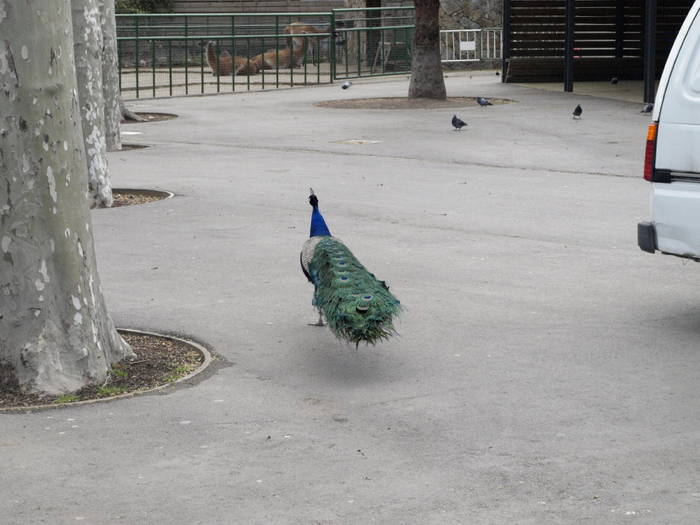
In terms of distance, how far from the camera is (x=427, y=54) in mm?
25281

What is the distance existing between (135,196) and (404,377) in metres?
7.83

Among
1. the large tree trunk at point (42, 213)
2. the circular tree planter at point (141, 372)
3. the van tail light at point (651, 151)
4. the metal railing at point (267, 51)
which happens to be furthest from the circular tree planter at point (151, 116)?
the large tree trunk at point (42, 213)

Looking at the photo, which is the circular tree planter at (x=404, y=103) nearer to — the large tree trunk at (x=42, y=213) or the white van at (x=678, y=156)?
the white van at (x=678, y=156)

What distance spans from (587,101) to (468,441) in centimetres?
2191

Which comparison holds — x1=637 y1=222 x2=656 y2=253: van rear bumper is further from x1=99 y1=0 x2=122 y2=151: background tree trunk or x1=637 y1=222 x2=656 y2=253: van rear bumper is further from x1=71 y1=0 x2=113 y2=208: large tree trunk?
x1=99 y1=0 x2=122 y2=151: background tree trunk

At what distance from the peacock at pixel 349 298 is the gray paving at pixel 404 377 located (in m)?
0.33

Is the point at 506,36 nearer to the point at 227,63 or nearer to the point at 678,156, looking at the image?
the point at 227,63

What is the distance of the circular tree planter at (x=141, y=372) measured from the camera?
20.7 feet

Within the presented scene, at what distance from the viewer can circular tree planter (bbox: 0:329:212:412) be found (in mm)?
6312

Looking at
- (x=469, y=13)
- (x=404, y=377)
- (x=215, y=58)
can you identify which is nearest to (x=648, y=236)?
(x=404, y=377)

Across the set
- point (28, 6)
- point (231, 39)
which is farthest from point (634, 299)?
point (231, 39)

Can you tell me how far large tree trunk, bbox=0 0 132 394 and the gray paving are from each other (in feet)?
1.37

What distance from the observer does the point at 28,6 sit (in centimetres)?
619

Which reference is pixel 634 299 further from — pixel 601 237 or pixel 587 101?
pixel 587 101
